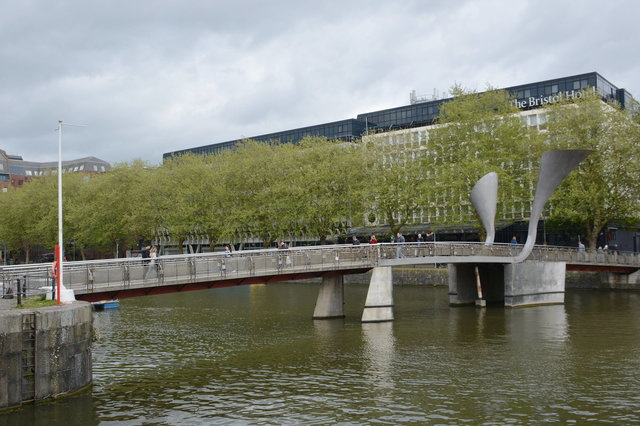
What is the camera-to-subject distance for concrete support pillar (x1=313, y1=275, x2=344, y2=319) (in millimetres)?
43938

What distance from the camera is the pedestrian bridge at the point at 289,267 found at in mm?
30125

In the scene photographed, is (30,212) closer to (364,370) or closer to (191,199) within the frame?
(191,199)

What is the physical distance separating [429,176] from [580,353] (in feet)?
148

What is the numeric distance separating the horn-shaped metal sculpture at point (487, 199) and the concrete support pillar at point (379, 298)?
1247cm

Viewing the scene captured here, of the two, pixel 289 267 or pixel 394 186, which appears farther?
pixel 394 186

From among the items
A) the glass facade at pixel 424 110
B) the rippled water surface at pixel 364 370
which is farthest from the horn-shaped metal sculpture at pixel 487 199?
the glass facade at pixel 424 110

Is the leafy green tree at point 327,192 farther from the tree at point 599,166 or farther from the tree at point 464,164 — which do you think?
the tree at point 599,166

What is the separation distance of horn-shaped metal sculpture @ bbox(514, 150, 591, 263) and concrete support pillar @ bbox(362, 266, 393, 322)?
1284cm

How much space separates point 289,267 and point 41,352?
64.8 feet

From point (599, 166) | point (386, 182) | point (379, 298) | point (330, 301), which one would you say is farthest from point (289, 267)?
point (599, 166)

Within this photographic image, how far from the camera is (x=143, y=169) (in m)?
96.4

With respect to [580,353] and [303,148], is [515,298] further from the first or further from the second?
[303,148]

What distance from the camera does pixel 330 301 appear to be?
44062mm

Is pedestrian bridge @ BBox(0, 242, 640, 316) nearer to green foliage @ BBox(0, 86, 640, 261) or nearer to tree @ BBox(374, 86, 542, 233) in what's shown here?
green foliage @ BBox(0, 86, 640, 261)
